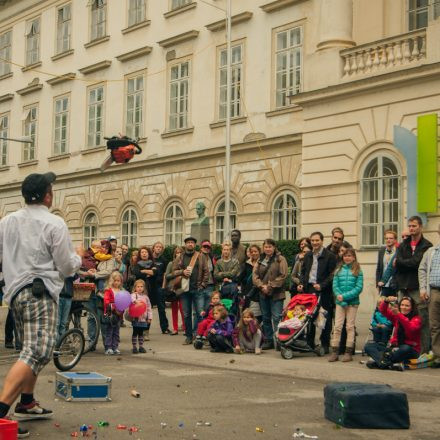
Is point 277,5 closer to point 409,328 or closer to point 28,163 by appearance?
point 28,163

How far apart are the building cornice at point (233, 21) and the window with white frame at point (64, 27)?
392 inches

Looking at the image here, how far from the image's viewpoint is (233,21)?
30.5 m

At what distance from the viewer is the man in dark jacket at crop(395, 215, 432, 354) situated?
543 inches

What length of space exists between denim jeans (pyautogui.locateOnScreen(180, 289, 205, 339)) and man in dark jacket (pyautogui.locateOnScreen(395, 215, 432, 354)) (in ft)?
13.5

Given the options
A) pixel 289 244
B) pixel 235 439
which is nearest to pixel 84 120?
pixel 289 244

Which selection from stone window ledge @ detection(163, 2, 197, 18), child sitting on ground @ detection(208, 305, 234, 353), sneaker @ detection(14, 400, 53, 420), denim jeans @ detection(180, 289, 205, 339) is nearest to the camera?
sneaker @ detection(14, 400, 53, 420)

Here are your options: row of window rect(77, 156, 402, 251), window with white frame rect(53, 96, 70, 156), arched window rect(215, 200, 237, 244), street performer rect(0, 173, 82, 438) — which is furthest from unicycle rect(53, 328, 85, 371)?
window with white frame rect(53, 96, 70, 156)

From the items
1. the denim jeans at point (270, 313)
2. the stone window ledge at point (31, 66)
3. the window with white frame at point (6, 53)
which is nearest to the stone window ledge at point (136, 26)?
the stone window ledge at point (31, 66)

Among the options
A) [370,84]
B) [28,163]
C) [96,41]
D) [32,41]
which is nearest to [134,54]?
[96,41]

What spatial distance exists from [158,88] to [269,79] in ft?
20.1

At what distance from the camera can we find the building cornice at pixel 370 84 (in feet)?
70.4

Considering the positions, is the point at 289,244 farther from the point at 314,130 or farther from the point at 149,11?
the point at 149,11

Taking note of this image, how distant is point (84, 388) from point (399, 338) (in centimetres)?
526

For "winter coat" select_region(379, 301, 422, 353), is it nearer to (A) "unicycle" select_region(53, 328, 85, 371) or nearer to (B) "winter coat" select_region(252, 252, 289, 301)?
(B) "winter coat" select_region(252, 252, 289, 301)
